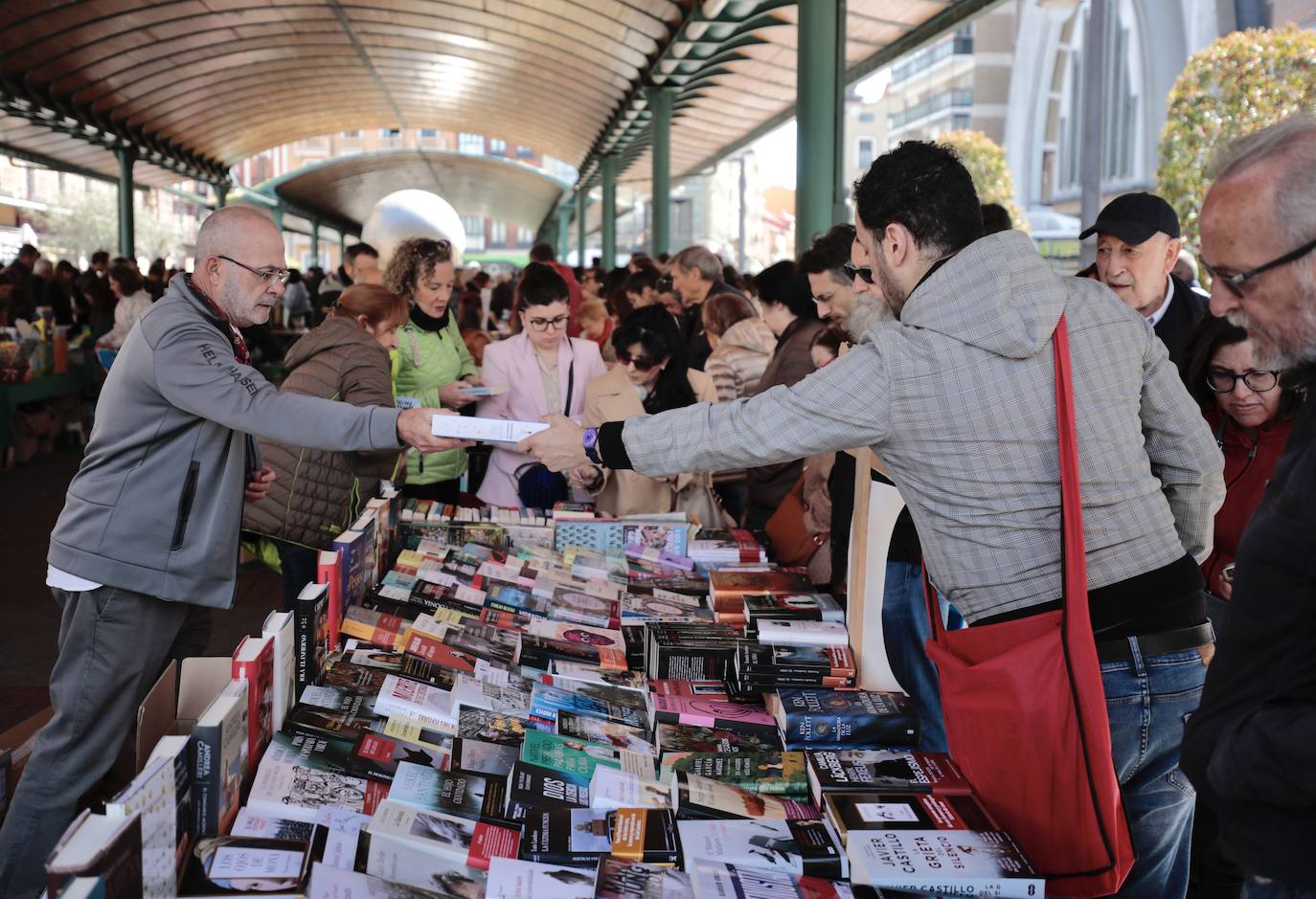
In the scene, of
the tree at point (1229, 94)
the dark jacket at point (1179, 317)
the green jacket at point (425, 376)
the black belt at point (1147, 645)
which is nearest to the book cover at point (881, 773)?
the black belt at point (1147, 645)

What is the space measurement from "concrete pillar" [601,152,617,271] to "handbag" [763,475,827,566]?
716 inches

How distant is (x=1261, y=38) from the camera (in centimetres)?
1150

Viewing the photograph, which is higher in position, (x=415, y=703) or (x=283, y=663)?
(x=283, y=663)

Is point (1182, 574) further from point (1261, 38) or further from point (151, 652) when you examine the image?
point (1261, 38)

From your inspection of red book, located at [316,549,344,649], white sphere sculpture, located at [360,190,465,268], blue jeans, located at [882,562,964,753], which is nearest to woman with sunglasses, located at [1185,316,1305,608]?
blue jeans, located at [882,562,964,753]

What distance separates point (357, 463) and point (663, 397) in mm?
1434

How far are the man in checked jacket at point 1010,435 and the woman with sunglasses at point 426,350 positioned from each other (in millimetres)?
2767

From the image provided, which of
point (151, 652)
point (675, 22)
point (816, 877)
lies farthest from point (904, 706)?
point (675, 22)

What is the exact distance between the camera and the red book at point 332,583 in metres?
2.60

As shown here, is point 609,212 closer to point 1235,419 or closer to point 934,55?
point 1235,419

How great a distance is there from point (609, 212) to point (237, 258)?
2000 cm

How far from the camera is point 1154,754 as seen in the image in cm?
214

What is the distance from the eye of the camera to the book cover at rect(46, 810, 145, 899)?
4.66 ft

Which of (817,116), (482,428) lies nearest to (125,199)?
(817,116)
